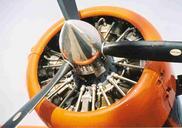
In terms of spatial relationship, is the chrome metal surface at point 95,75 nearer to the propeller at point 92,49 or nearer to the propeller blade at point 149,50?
the propeller at point 92,49

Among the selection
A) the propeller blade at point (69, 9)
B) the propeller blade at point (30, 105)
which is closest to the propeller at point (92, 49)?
the propeller blade at point (30, 105)

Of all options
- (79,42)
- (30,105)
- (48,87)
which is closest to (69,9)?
(79,42)

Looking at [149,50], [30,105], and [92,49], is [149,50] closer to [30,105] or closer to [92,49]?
[92,49]

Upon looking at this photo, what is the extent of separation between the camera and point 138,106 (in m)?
1.78

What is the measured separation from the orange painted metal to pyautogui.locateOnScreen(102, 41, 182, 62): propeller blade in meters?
0.11

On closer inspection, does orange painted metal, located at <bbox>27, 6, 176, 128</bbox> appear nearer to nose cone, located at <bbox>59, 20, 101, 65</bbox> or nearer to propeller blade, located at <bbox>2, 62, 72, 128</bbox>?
propeller blade, located at <bbox>2, 62, 72, 128</bbox>

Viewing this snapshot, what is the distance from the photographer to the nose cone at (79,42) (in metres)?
1.83

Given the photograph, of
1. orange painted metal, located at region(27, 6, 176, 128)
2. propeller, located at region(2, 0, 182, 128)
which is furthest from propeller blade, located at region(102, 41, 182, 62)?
orange painted metal, located at region(27, 6, 176, 128)

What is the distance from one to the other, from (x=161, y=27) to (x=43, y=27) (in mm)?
984

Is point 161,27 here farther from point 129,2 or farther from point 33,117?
point 33,117

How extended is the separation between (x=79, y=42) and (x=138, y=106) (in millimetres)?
413

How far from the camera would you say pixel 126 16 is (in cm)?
210

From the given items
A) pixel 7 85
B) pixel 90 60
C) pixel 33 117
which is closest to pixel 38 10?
pixel 7 85

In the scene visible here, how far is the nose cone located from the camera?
183 cm
